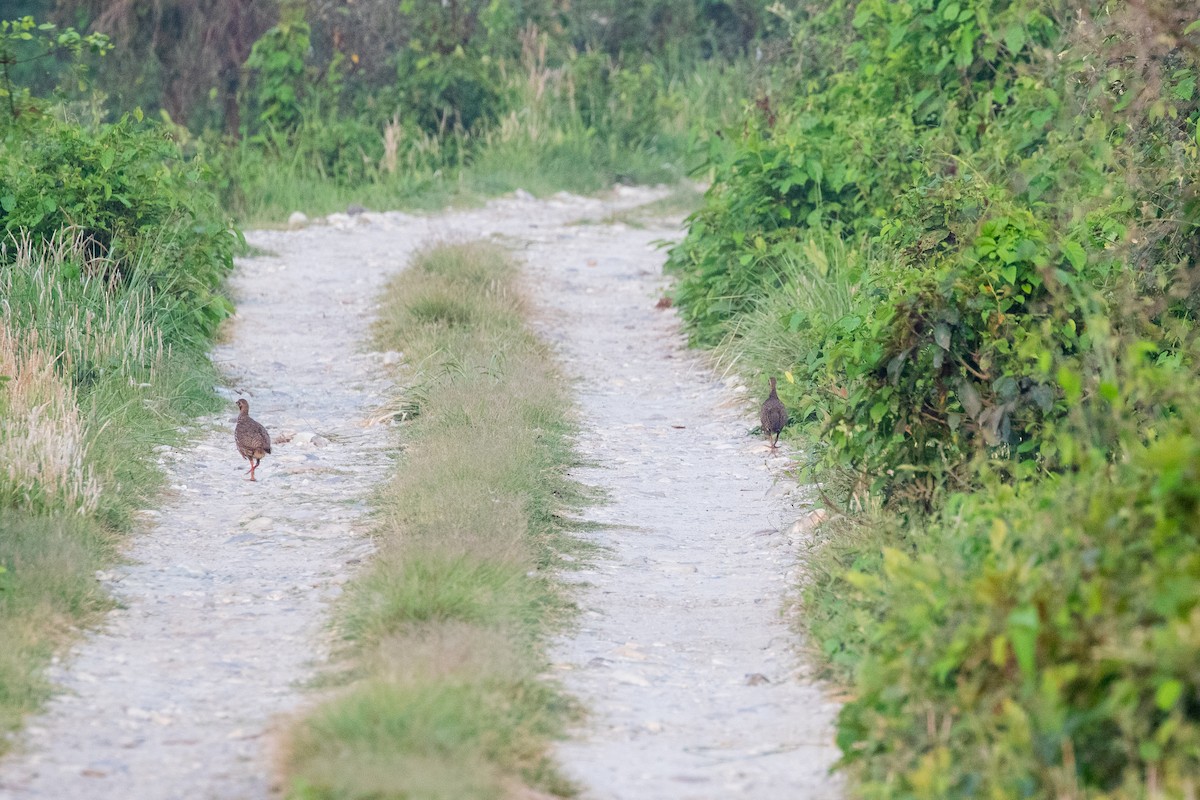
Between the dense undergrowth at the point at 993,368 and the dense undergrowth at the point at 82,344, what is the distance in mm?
2509

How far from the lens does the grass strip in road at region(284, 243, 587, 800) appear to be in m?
3.75

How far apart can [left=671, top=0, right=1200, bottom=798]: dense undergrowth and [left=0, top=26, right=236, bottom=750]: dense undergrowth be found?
251 cm

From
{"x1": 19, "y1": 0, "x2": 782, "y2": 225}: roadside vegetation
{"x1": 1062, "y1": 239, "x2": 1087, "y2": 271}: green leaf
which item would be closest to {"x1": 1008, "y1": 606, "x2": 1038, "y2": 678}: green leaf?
{"x1": 1062, "y1": 239, "x2": 1087, "y2": 271}: green leaf

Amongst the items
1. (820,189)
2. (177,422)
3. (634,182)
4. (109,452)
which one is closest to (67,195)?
(177,422)

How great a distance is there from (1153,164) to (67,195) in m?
5.88

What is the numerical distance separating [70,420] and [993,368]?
11.9ft

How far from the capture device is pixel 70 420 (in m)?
6.30

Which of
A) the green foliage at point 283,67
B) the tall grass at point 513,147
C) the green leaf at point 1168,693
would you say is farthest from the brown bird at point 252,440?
the green foliage at point 283,67

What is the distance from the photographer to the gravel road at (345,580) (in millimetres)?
4082

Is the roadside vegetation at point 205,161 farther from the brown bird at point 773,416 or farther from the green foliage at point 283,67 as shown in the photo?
the brown bird at point 773,416

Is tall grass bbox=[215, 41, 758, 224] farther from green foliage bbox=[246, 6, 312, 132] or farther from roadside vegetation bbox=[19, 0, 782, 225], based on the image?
green foliage bbox=[246, 6, 312, 132]

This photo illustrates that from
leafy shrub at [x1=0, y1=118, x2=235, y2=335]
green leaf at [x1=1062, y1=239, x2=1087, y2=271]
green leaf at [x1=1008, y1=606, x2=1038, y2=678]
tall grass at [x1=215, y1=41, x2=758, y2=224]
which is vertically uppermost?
green leaf at [x1=1062, y1=239, x2=1087, y2=271]

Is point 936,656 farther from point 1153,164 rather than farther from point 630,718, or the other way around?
point 1153,164

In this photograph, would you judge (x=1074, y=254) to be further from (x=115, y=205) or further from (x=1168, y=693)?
(x=115, y=205)
